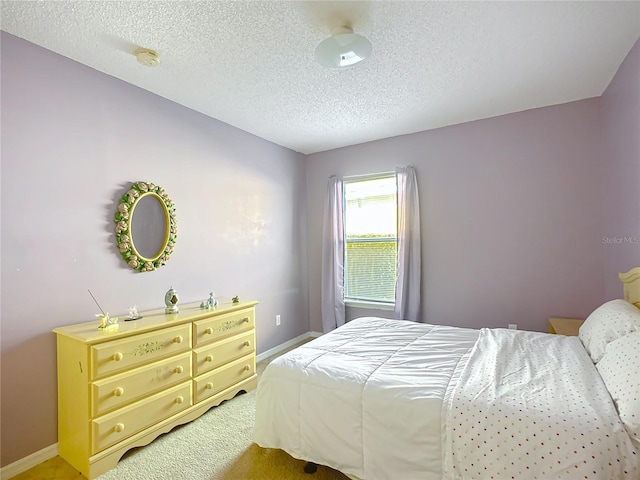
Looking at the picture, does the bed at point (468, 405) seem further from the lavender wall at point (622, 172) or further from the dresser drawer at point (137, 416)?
the dresser drawer at point (137, 416)

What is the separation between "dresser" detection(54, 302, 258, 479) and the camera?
5.92 feet

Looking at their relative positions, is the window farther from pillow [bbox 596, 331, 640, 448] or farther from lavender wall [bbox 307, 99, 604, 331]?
pillow [bbox 596, 331, 640, 448]

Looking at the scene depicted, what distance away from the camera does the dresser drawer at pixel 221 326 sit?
7.81ft

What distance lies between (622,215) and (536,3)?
1.76m

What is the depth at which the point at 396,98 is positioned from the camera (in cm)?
277

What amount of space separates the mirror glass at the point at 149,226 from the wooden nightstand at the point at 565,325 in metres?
3.35

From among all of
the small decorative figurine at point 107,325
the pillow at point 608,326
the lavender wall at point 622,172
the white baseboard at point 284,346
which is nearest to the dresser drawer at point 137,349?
the small decorative figurine at point 107,325

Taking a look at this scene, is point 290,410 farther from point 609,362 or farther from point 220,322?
point 609,362

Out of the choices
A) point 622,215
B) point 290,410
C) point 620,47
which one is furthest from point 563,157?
point 290,410

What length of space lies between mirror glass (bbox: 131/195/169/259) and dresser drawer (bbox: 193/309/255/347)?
2.38 ft

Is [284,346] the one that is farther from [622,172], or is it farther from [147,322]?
[622,172]

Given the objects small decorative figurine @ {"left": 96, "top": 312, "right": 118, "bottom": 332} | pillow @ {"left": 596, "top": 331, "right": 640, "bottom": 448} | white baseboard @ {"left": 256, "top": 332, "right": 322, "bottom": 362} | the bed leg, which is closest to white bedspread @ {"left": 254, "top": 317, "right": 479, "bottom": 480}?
the bed leg

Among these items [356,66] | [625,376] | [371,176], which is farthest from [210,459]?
[371,176]

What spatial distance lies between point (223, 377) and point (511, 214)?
10.2 feet
